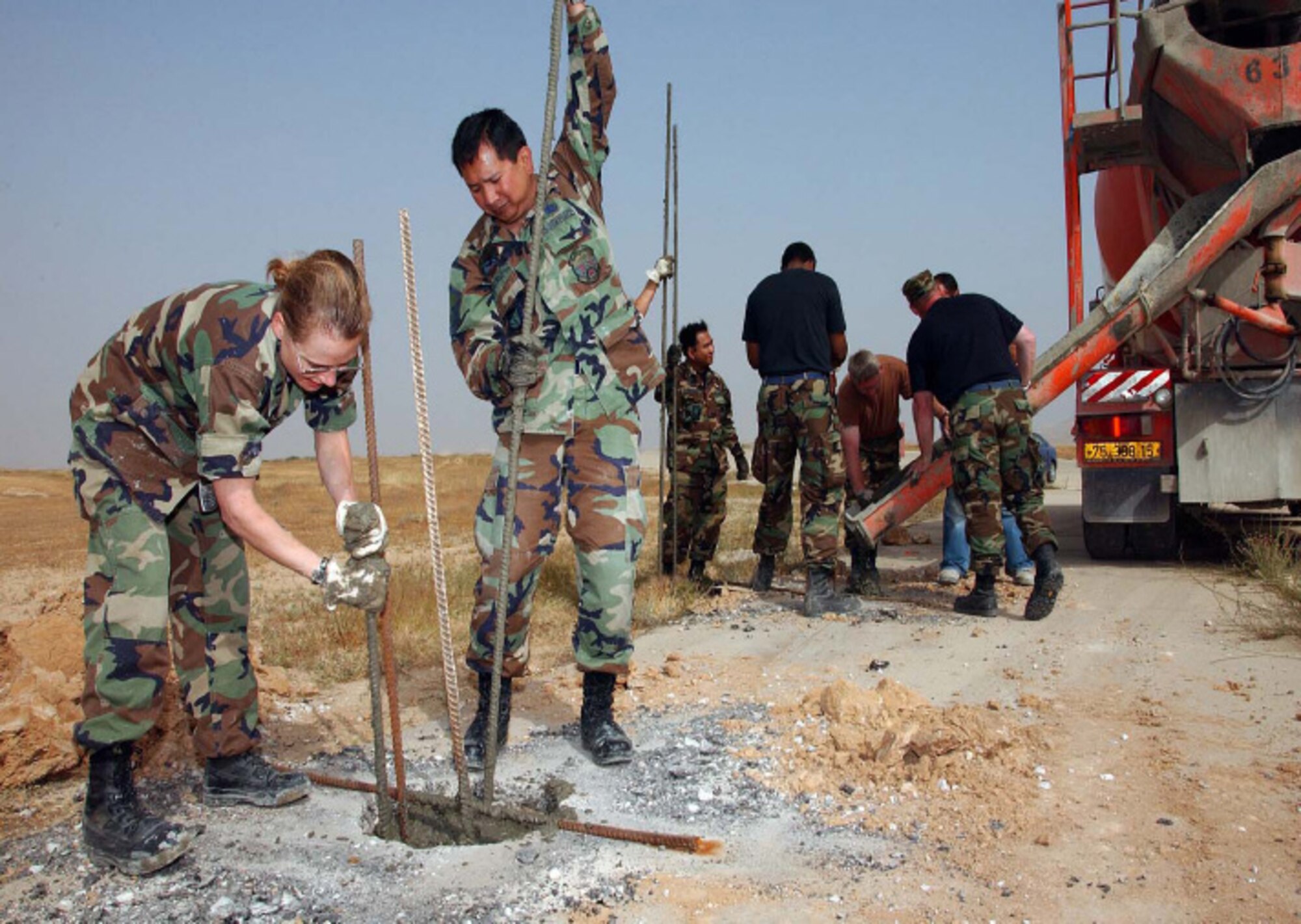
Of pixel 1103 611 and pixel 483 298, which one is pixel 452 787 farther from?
pixel 1103 611

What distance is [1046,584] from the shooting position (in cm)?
559

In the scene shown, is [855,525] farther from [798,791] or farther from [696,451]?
[798,791]

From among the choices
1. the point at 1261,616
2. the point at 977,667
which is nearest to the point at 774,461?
the point at 977,667

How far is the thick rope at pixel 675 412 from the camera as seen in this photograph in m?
6.97

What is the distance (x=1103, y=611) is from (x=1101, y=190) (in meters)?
4.08

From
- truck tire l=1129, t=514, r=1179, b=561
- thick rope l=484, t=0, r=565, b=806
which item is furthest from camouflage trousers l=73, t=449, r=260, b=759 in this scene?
truck tire l=1129, t=514, r=1179, b=561

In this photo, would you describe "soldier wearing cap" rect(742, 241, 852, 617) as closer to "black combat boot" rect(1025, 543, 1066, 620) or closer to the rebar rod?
"black combat boot" rect(1025, 543, 1066, 620)

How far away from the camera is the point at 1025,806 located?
3131 millimetres

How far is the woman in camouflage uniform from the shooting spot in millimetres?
2707

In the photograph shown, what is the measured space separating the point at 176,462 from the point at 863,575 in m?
4.54

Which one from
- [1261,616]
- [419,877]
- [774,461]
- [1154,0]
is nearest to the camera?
[419,877]

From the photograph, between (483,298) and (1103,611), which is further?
(1103,611)

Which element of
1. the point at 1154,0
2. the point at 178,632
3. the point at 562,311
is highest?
the point at 1154,0

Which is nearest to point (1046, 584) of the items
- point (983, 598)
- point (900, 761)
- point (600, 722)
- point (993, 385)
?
point (983, 598)
